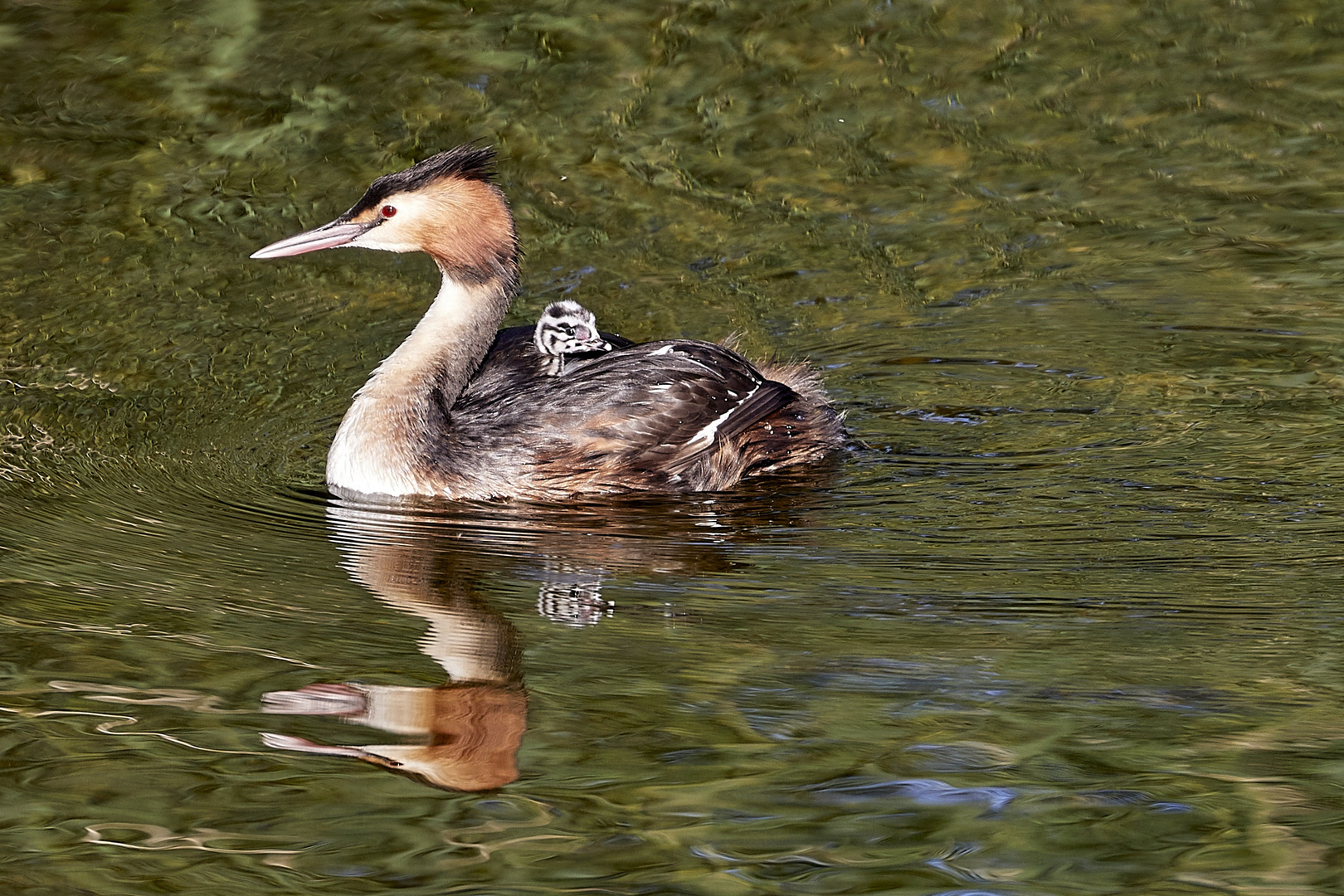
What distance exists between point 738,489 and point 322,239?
6.47ft

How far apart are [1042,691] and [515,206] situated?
20.4ft

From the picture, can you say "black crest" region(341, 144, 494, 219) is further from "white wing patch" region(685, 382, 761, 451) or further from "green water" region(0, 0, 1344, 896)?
"white wing patch" region(685, 382, 761, 451)

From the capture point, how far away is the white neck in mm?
7129

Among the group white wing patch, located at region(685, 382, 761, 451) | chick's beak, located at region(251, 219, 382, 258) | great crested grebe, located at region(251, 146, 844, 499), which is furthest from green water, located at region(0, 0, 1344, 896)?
chick's beak, located at region(251, 219, 382, 258)

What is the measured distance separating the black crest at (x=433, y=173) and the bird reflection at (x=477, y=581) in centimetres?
131

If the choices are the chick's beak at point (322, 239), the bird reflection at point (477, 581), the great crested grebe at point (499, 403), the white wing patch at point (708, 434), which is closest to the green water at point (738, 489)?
the bird reflection at point (477, 581)

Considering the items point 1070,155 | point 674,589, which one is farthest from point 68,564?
point 1070,155

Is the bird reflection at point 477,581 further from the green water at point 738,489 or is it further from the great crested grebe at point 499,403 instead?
the great crested grebe at point 499,403

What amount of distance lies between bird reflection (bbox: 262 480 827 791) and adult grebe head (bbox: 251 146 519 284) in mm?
1160

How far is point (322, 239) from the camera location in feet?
24.2

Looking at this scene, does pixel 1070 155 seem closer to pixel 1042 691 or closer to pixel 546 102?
pixel 546 102

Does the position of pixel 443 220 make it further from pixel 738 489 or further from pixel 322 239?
pixel 738 489

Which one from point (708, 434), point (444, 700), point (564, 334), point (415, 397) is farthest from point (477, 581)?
point (564, 334)

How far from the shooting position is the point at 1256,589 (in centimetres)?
571
